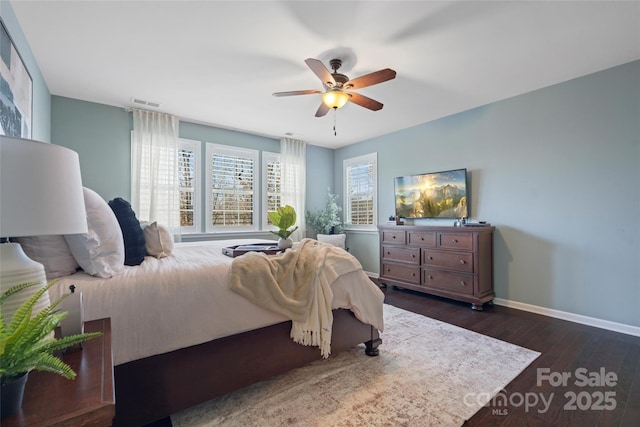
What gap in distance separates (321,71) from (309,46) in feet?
1.01

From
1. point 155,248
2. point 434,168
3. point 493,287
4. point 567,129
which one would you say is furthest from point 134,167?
point 567,129

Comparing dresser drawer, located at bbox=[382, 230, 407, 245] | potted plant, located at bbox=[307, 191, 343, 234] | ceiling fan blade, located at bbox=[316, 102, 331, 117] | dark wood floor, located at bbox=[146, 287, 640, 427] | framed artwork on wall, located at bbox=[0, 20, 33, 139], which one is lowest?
dark wood floor, located at bbox=[146, 287, 640, 427]

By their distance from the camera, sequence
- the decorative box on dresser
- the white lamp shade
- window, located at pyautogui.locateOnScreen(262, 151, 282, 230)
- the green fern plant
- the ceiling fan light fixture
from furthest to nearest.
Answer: window, located at pyautogui.locateOnScreen(262, 151, 282, 230)
the decorative box on dresser
the ceiling fan light fixture
the white lamp shade
the green fern plant

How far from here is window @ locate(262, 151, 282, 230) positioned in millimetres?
5152

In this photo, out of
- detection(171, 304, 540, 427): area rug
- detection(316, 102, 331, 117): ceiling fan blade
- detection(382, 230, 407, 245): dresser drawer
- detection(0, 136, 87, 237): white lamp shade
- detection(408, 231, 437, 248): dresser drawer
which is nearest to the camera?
detection(0, 136, 87, 237): white lamp shade

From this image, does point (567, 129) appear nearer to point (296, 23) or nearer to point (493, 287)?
point (493, 287)

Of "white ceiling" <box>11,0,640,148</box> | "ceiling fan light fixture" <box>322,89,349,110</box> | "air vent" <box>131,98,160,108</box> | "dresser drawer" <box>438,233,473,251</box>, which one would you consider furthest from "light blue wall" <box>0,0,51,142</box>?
"dresser drawer" <box>438,233,473,251</box>

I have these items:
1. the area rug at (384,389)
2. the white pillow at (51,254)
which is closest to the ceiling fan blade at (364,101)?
the area rug at (384,389)

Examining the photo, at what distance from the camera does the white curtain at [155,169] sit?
3887 millimetres

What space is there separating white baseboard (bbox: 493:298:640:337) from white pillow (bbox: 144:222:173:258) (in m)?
3.90

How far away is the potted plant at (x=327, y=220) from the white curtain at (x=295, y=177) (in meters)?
0.23

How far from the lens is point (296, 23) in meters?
2.17

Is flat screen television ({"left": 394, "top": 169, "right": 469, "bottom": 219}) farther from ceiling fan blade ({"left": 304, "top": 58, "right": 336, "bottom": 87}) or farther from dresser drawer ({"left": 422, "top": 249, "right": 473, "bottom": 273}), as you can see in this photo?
ceiling fan blade ({"left": 304, "top": 58, "right": 336, "bottom": 87})

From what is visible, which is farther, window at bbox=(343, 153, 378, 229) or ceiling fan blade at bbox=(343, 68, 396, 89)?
window at bbox=(343, 153, 378, 229)
